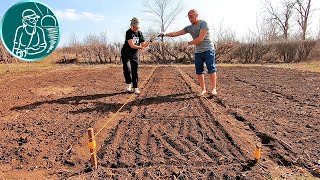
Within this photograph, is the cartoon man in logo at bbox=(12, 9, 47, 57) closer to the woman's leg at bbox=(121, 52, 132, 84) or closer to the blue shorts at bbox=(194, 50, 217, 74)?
the woman's leg at bbox=(121, 52, 132, 84)

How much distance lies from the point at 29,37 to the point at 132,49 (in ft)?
7.47

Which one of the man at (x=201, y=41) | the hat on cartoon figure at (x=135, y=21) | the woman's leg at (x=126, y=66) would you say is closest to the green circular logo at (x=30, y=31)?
the woman's leg at (x=126, y=66)

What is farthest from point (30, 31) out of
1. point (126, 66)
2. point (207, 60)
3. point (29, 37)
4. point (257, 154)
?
point (257, 154)

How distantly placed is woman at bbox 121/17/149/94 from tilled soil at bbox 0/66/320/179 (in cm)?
51

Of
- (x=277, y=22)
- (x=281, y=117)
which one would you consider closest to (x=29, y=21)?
(x=281, y=117)

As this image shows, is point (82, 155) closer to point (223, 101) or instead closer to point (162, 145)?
point (162, 145)

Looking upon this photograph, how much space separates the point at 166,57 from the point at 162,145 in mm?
17028

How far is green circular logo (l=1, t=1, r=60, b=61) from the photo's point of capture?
6.21m

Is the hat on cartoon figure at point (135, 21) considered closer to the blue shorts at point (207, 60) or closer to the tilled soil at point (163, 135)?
the blue shorts at point (207, 60)

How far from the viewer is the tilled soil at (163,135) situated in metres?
3.03

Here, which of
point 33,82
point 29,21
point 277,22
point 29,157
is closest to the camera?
point 29,157

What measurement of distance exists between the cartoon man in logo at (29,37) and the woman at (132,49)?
1.73 metres

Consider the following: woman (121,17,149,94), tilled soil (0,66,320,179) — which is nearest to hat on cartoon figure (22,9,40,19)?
tilled soil (0,66,320,179)

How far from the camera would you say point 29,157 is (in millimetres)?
3393
